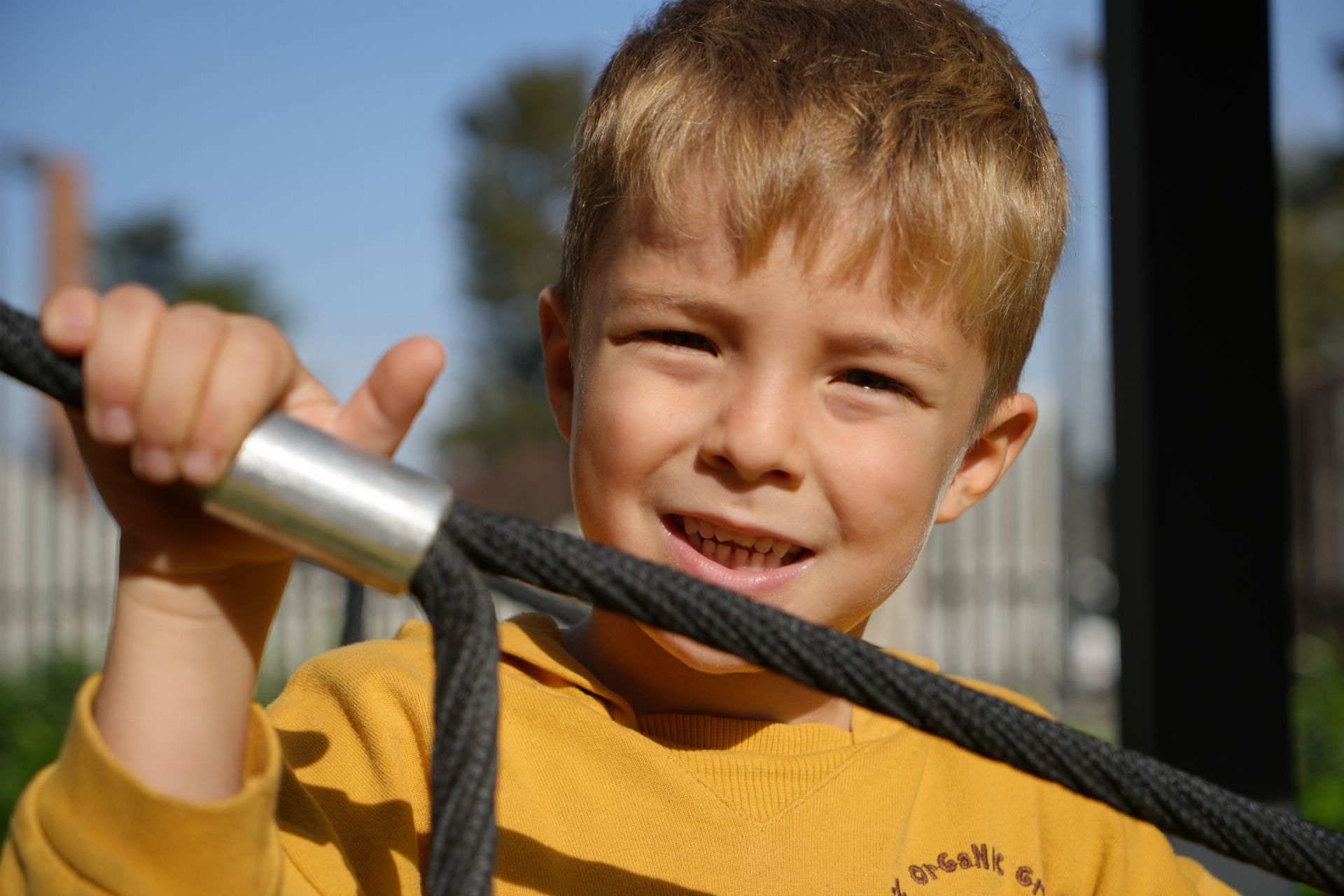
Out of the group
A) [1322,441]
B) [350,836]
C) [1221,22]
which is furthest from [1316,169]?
[350,836]

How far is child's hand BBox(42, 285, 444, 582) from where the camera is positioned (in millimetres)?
647

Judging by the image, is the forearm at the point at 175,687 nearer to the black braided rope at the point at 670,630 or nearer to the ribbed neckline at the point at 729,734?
the black braided rope at the point at 670,630

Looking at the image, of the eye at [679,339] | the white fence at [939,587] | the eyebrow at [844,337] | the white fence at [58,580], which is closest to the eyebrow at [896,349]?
the eyebrow at [844,337]

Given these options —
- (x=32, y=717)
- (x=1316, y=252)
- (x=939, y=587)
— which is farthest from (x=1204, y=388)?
(x=1316, y=252)

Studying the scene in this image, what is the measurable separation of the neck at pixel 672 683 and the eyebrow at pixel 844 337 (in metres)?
0.29

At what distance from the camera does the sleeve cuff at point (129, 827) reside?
72cm

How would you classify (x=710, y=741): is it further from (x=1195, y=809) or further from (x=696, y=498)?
(x=1195, y=809)

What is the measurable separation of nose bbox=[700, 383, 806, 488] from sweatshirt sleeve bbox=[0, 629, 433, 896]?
1.03 feet

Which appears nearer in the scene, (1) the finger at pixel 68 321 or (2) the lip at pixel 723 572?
(1) the finger at pixel 68 321

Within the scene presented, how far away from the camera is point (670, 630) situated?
63 cm

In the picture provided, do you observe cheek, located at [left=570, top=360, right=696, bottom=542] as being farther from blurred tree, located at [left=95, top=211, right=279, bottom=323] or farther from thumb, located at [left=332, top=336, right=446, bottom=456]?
blurred tree, located at [left=95, top=211, right=279, bottom=323]

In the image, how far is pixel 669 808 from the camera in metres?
1.06

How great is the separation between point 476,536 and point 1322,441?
A: 13167 millimetres

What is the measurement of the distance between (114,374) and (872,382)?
0.63 meters
